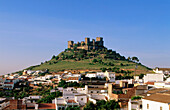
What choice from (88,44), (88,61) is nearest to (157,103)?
Answer: (88,61)

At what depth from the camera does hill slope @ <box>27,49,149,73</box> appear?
85.6m

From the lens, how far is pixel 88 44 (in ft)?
379

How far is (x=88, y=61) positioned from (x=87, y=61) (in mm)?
369

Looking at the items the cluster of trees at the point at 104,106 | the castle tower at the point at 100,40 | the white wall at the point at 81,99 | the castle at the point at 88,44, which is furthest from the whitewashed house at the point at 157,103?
the castle tower at the point at 100,40

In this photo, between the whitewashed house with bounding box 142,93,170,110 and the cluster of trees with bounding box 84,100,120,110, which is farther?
the cluster of trees with bounding box 84,100,120,110

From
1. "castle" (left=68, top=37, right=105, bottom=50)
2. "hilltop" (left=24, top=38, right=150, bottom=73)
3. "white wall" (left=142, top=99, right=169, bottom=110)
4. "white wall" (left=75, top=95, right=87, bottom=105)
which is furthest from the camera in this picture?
"castle" (left=68, top=37, right=105, bottom=50)

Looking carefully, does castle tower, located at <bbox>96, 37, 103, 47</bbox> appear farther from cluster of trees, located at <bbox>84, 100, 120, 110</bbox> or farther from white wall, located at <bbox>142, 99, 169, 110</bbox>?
white wall, located at <bbox>142, 99, 169, 110</bbox>

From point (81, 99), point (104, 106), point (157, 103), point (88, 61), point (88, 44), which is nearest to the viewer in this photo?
point (157, 103)

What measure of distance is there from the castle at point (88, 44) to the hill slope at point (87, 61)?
4.32m

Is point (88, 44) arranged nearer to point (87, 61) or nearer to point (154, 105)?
point (87, 61)

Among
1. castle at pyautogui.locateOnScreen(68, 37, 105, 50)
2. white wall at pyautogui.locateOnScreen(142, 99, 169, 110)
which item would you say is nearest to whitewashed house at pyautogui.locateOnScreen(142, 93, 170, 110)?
white wall at pyautogui.locateOnScreen(142, 99, 169, 110)

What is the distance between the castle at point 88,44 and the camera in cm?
11560

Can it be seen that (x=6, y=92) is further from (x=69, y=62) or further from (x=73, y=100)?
(x=69, y=62)

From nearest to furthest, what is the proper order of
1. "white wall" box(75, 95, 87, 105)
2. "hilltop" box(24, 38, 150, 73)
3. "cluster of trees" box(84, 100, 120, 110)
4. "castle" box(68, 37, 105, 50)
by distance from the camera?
Answer: "cluster of trees" box(84, 100, 120, 110), "white wall" box(75, 95, 87, 105), "hilltop" box(24, 38, 150, 73), "castle" box(68, 37, 105, 50)
